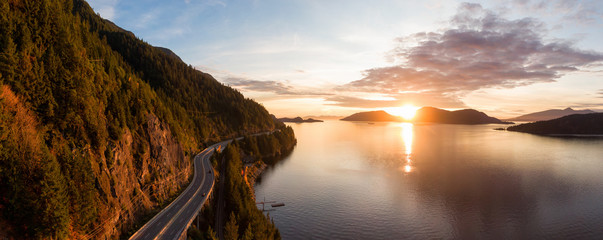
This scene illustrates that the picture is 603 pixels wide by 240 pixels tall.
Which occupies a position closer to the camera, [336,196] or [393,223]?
[393,223]

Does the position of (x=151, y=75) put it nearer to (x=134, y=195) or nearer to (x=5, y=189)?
(x=134, y=195)

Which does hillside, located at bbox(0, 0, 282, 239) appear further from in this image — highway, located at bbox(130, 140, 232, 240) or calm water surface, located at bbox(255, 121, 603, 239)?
calm water surface, located at bbox(255, 121, 603, 239)

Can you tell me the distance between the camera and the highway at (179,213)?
4500 cm

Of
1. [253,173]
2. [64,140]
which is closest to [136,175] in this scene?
[64,140]

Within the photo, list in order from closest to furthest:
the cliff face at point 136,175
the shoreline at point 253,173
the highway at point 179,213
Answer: the cliff face at point 136,175 < the highway at point 179,213 < the shoreline at point 253,173

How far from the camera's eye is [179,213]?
53.3 metres

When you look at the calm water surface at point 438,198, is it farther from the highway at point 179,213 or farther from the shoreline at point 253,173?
the highway at point 179,213

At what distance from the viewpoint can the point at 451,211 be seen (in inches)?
2847

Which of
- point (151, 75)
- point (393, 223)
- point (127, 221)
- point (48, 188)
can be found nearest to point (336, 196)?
point (393, 223)

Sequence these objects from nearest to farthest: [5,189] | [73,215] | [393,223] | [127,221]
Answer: [5,189], [73,215], [127,221], [393,223]

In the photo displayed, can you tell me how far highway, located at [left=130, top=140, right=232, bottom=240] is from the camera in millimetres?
45000

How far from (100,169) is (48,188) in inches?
431

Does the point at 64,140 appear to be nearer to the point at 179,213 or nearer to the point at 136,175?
the point at 136,175

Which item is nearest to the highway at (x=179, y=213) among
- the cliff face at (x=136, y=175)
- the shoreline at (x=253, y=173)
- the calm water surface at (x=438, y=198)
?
the cliff face at (x=136, y=175)
